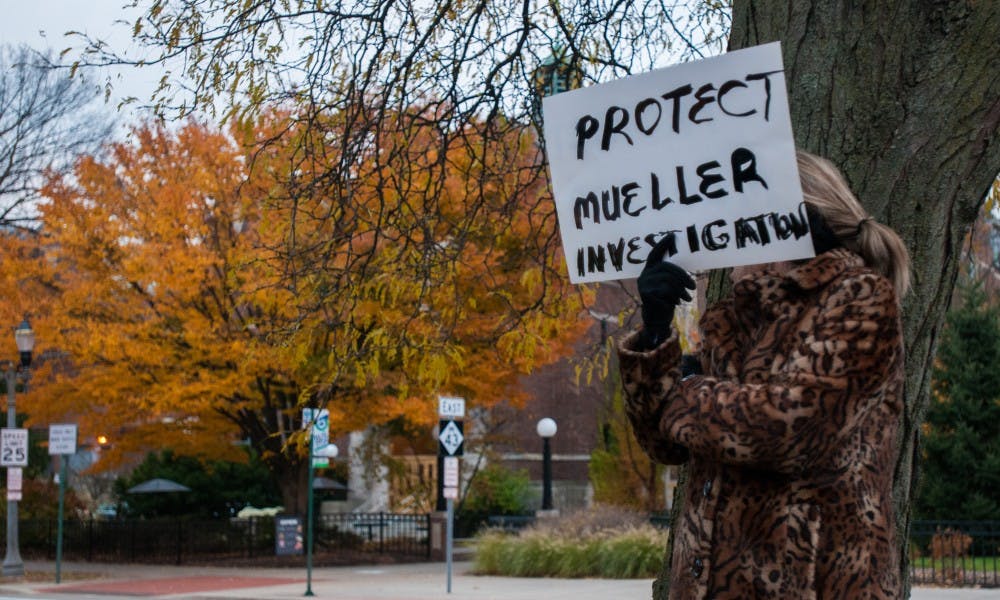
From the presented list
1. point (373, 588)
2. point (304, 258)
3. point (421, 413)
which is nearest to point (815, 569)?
point (304, 258)

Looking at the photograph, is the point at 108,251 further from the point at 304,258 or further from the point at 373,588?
the point at 304,258

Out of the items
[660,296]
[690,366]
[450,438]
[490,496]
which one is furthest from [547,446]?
[660,296]

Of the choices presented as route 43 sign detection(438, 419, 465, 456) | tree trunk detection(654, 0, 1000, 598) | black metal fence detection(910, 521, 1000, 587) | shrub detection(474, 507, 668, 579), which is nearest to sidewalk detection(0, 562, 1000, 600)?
shrub detection(474, 507, 668, 579)

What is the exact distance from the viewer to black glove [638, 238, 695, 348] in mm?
2996

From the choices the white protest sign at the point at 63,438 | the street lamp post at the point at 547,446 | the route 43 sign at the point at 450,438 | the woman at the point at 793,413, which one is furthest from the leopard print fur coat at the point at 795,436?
the street lamp post at the point at 547,446

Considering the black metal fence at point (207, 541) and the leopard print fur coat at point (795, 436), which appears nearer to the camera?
the leopard print fur coat at point (795, 436)

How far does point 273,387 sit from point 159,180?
168 inches

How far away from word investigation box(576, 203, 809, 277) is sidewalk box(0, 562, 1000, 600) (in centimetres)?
1392

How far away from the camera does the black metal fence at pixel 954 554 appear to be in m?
18.0

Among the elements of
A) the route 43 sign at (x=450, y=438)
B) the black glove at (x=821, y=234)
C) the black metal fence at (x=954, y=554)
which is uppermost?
the route 43 sign at (x=450, y=438)

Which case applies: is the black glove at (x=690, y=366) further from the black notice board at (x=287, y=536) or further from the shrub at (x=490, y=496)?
the shrub at (x=490, y=496)

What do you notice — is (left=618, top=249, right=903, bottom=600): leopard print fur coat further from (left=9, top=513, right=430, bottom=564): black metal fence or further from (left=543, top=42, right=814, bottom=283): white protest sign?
(left=9, top=513, right=430, bottom=564): black metal fence

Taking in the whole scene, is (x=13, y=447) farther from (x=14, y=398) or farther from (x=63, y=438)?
(x=63, y=438)

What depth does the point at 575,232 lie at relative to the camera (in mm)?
3529
